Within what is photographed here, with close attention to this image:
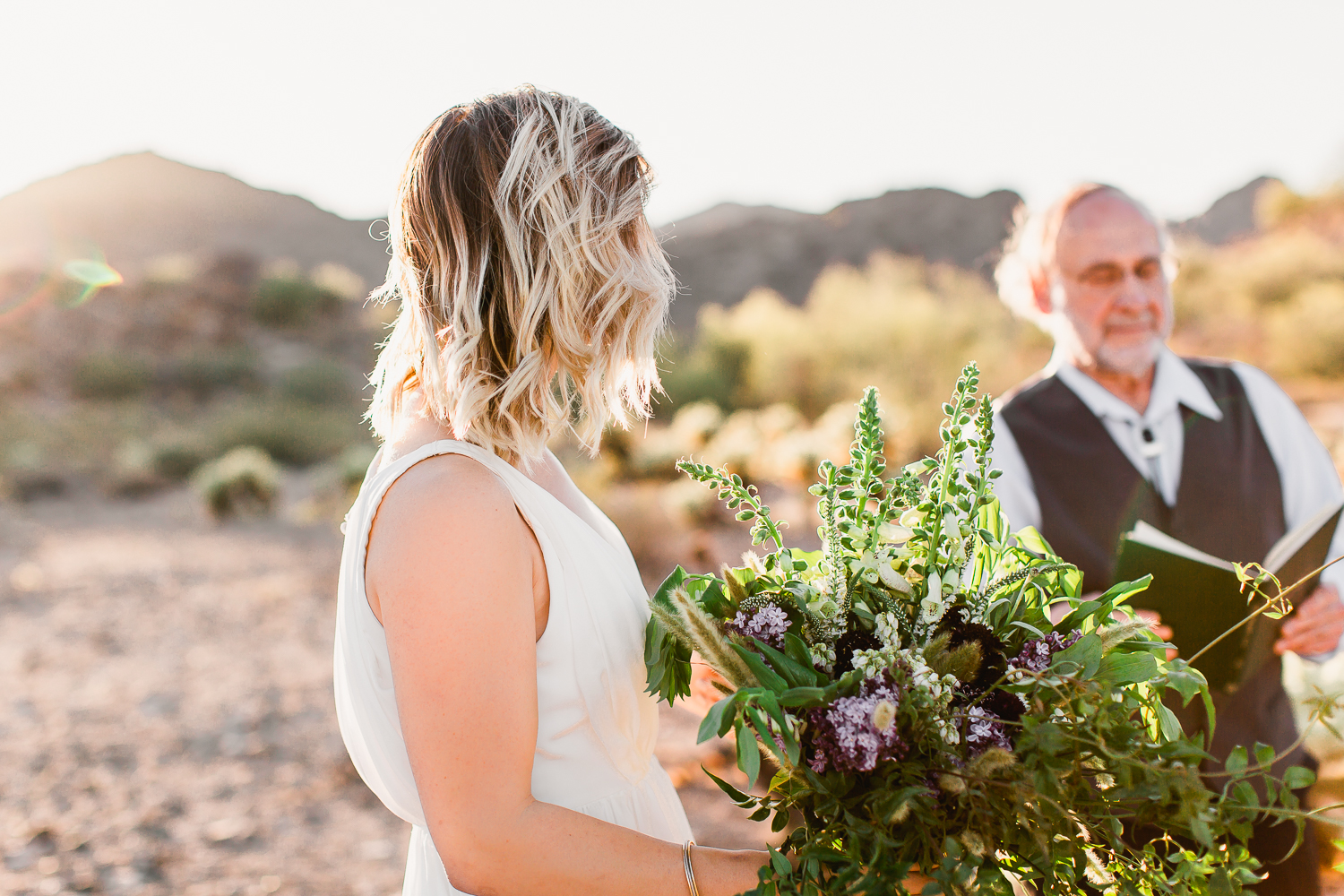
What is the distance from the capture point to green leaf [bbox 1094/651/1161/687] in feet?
3.31

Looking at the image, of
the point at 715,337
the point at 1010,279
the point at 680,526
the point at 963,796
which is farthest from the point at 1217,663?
the point at 715,337

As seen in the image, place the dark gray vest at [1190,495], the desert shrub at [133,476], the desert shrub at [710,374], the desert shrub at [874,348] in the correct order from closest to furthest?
the dark gray vest at [1190,495] < the desert shrub at [133,476] < the desert shrub at [874,348] < the desert shrub at [710,374]

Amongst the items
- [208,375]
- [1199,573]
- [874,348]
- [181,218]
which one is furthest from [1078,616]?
[181,218]

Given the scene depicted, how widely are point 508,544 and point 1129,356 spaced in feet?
6.68

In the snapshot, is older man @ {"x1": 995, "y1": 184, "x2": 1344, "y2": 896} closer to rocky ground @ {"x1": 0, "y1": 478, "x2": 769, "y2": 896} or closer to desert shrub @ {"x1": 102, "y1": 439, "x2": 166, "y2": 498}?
rocky ground @ {"x1": 0, "y1": 478, "x2": 769, "y2": 896}

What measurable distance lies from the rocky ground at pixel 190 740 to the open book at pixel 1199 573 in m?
1.76

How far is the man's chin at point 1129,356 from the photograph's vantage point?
2.33 metres

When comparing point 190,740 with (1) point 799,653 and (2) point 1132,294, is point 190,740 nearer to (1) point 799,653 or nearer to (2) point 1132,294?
(1) point 799,653

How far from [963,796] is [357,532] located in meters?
0.91

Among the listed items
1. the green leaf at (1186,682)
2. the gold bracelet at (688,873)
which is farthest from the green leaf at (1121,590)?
the gold bracelet at (688,873)

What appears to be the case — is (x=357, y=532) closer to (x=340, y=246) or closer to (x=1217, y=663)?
(x=1217, y=663)

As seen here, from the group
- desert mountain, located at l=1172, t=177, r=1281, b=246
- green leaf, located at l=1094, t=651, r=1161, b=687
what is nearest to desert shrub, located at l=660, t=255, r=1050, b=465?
green leaf, located at l=1094, t=651, r=1161, b=687

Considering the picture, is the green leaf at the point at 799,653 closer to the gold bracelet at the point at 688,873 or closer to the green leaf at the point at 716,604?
the green leaf at the point at 716,604

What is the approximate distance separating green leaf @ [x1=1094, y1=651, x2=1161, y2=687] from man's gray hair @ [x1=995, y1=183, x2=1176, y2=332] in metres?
1.74
